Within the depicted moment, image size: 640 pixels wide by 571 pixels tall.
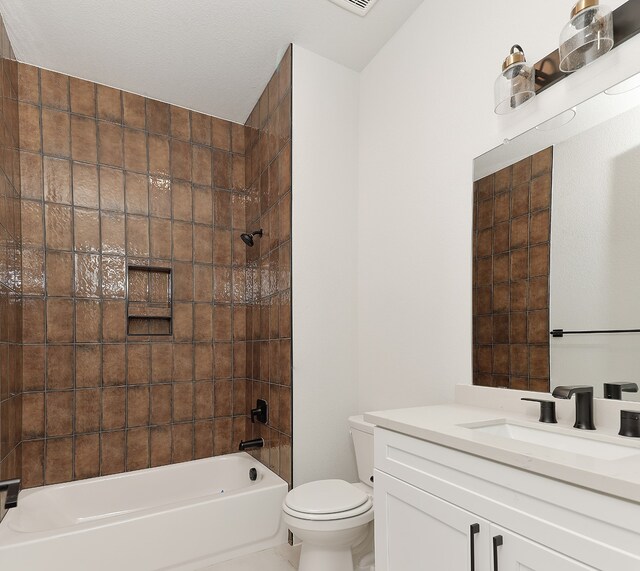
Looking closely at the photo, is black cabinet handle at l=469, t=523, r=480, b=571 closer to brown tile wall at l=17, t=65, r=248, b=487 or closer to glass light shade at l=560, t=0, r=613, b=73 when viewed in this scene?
glass light shade at l=560, t=0, r=613, b=73

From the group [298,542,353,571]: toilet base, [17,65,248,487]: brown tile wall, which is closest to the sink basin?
[298,542,353,571]: toilet base

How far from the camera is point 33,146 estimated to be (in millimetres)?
2404

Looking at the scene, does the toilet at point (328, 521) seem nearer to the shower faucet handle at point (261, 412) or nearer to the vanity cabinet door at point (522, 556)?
the shower faucet handle at point (261, 412)

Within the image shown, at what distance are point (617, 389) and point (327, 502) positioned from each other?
1.18 m

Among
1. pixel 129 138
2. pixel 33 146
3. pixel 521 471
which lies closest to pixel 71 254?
pixel 33 146

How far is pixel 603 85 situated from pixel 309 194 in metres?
1.41

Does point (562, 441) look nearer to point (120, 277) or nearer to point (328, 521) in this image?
point (328, 521)

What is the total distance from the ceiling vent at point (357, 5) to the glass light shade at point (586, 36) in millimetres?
1065

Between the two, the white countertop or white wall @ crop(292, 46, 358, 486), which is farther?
white wall @ crop(292, 46, 358, 486)

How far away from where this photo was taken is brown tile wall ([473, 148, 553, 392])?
1.45 metres

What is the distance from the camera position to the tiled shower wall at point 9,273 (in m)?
1.96

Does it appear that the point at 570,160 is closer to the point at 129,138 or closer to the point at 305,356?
the point at 305,356

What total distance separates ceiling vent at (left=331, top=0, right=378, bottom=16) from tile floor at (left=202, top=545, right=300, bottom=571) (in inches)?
106

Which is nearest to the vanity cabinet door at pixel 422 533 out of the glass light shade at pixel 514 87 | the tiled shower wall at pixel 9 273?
the glass light shade at pixel 514 87
